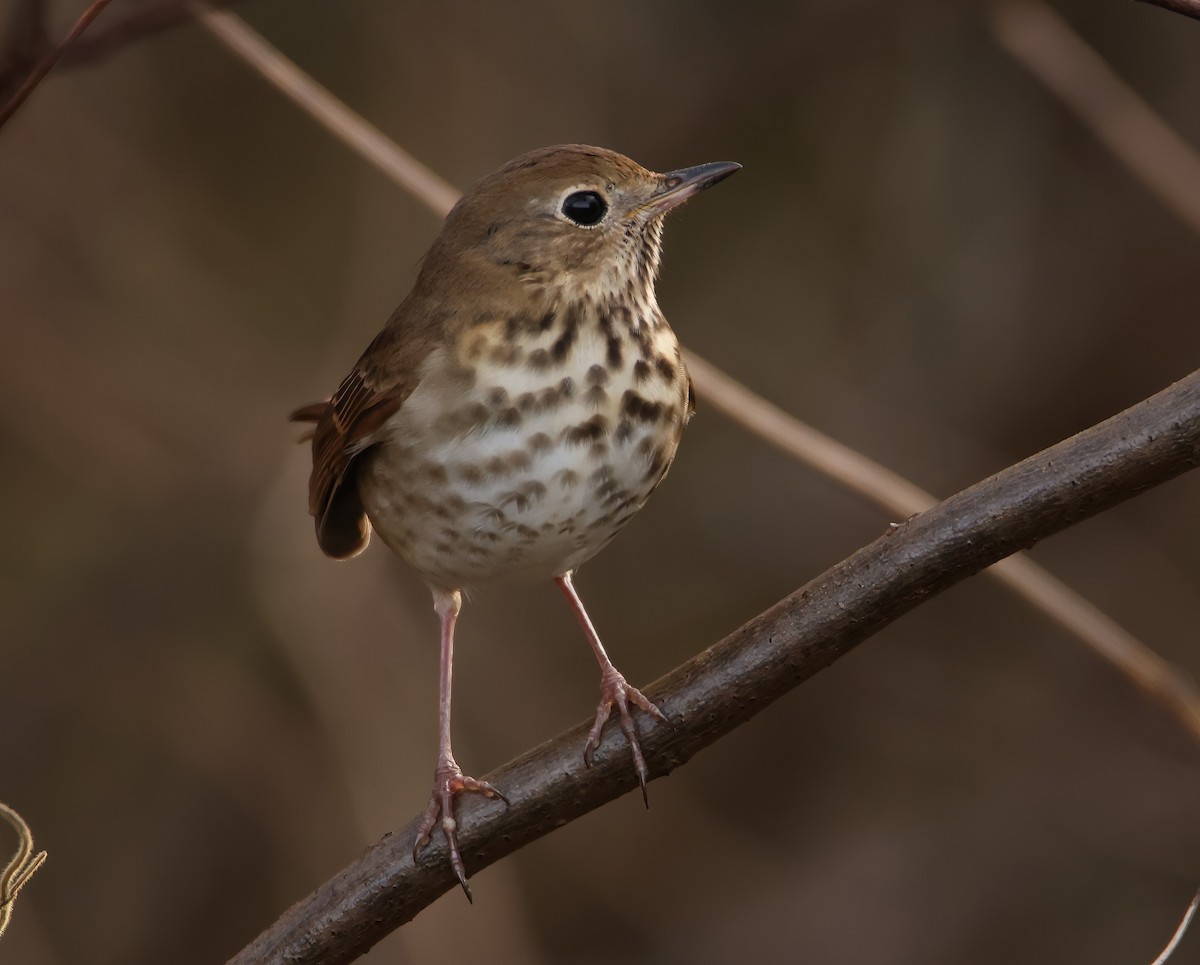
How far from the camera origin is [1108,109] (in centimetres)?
441

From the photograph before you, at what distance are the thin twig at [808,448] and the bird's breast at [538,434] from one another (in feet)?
0.52

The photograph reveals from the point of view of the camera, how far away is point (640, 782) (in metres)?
2.52

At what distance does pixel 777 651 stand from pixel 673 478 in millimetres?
3533

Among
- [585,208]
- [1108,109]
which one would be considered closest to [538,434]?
[585,208]

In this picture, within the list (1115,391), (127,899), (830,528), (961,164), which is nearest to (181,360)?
(127,899)

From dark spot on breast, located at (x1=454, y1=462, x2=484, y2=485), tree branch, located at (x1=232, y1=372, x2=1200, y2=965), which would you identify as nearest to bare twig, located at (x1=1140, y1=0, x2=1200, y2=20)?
tree branch, located at (x1=232, y1=372, x2=1200, y2=965)

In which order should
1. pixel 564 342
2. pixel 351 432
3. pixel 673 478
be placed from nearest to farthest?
1. pixel 564 342
2. pixel 351 432
3. pixel 673 478

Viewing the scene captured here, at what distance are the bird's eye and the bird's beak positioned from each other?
78 mm

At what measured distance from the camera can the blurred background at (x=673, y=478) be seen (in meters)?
5.33

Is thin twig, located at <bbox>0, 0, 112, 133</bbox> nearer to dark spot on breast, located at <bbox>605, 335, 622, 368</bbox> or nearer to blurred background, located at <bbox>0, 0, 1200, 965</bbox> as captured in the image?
dark spot on breast, located at <bbox>605, 335, 622, 368</bbox>

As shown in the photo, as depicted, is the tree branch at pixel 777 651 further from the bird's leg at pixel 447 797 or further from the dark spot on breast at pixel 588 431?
the dark spot on breast at pixel 588 431

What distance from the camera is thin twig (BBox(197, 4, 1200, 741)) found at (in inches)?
114

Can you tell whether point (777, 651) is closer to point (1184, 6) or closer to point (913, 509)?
point (913, 509)

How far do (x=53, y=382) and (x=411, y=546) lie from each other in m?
2.68
